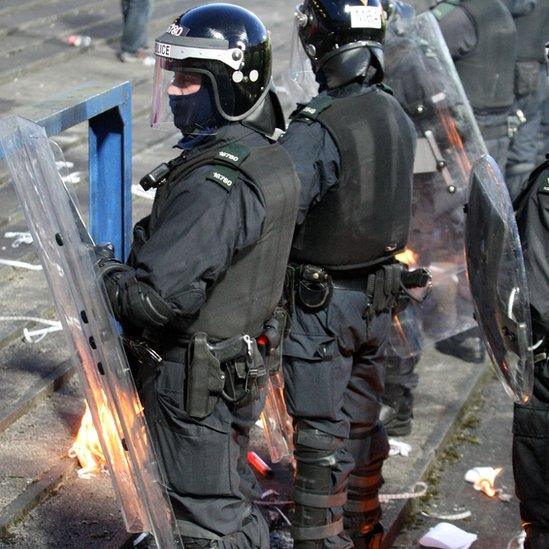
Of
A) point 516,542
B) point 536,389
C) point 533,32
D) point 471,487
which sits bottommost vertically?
point 471,487

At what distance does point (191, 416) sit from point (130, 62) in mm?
8143

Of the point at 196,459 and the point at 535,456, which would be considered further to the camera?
the point at 535,456

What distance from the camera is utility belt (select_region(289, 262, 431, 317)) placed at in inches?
187

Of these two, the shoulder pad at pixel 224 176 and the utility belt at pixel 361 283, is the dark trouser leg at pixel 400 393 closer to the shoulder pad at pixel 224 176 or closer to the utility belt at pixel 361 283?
the utility belt at pixel 361 283

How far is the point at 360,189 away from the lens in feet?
15.6

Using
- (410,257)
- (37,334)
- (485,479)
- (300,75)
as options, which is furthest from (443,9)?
(37,334)

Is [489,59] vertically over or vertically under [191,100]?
under

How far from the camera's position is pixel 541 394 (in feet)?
14.5

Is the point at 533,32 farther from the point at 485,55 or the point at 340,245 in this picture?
the point at 340,245

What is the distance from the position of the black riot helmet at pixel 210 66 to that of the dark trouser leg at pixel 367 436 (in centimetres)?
127

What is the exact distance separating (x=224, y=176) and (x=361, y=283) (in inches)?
50.7

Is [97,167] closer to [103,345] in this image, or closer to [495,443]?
[103,345]

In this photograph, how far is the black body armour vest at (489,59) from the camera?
25.1 ft

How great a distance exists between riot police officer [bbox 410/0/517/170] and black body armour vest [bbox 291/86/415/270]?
2914mm
